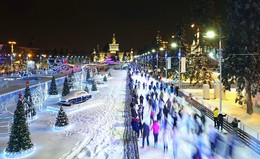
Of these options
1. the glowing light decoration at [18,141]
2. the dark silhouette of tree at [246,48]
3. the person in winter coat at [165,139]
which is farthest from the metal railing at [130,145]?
the dark silhouette of tree at [246,48]

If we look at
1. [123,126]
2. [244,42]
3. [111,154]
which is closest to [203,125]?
[123,126]

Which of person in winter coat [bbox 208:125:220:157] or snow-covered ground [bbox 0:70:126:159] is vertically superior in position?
person in winter coat [bbox 208:125:220:157]

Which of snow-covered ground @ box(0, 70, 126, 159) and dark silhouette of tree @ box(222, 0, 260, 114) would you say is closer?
snow-covered ground @ box(0, 70, 126, 159)

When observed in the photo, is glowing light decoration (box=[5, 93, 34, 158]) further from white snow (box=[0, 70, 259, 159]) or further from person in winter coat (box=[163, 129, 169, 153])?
person in winter coat (box=[163, 129, 169, 153])

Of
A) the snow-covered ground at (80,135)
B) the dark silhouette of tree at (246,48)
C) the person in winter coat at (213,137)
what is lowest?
the snow-covered ground at (80,135)

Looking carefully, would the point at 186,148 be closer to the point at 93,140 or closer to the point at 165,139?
the point at 165,139

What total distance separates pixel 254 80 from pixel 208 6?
23.1 metres

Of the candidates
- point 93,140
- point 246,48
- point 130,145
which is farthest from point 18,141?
point 246,48

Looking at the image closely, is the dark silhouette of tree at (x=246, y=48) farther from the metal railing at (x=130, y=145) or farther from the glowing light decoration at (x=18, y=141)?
the glowing light decoration at (x=18, y=141)

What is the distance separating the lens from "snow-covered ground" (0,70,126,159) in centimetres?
1496

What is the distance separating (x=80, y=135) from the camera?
18375 millimetres

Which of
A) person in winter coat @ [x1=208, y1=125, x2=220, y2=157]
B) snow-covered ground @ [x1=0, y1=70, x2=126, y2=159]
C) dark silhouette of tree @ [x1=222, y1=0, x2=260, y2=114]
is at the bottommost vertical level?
snow-covered ground @ [x1=0, y1=70, x2=126, y2=159]

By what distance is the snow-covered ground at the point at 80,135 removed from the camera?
15.0 m

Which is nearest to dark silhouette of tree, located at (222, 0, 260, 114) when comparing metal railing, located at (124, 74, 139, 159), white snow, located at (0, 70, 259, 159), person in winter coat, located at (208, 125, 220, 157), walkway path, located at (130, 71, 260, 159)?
white snow, located at (0, 70, 259, 159)
